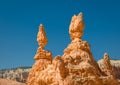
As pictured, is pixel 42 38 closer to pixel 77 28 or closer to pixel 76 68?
pixel 77 28

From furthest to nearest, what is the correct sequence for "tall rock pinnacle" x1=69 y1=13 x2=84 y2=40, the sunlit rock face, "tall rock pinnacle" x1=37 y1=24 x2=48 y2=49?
1. "tall rock pinnacle" x1=37 y1=24 x2=48 y2=49
2. "tall rock pinnacle" x1=69 y1=13 x2=84 y2=40
3. the sunlit rock face

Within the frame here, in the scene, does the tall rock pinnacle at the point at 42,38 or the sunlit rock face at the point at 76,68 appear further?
the tall rock pinnacle at the point at 42,38

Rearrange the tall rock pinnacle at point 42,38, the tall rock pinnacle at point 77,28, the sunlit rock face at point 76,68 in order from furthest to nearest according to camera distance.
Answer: the tall rock pinnacle at point 42,38 → the tall rock pinnacle at point 77,28 → the sunlit rock face at point 76,68

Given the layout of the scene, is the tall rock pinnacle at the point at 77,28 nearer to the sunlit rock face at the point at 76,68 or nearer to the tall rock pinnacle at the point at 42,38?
the sunlit rock face at the point at 76,68

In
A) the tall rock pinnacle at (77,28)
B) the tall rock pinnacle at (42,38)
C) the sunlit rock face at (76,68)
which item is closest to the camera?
the sunlit rock face at (76,68)

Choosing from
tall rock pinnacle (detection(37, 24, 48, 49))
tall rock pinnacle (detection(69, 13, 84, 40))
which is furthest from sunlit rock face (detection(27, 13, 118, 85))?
tall rock pinnacle (detection(37, 24, 48, 49))

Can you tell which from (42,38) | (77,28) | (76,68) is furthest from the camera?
(42,38)

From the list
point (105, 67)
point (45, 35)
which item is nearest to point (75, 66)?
point (105, 67)

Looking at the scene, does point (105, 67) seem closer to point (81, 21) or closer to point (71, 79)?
point (81, 21)

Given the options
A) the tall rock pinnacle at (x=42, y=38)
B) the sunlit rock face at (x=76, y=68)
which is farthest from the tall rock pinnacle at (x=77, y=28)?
the tall rock pinnacle at (x=42, y=38)

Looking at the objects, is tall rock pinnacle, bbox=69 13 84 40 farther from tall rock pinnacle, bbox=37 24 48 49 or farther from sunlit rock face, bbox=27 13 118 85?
tall rock pinnacle, bbox=37 24 48 49

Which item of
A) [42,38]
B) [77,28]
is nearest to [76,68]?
[77,28]

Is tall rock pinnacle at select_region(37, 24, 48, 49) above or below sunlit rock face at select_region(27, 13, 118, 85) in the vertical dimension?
above

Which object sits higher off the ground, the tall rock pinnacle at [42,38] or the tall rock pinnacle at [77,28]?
the tall rock pinnacle at [42,38]
